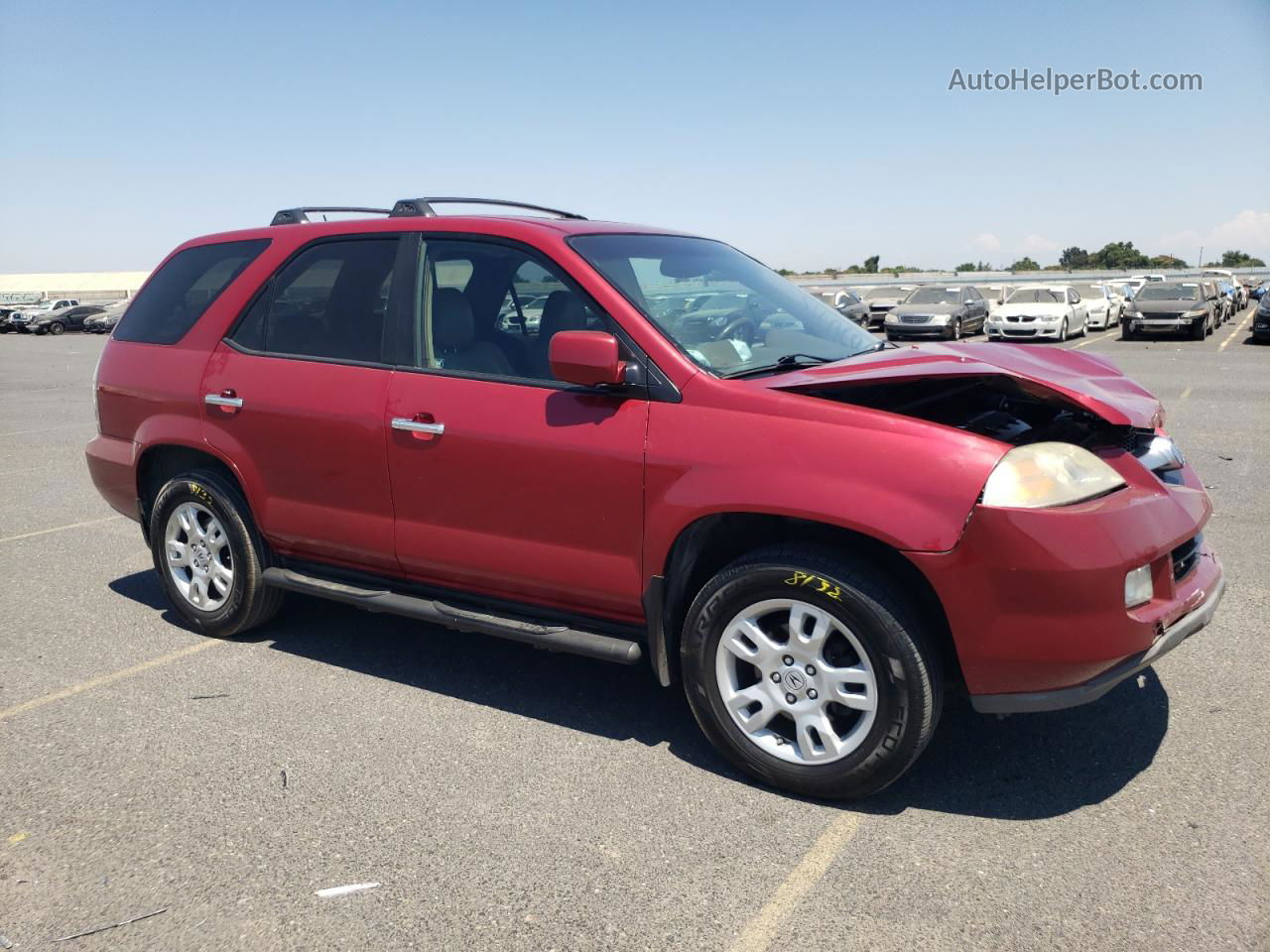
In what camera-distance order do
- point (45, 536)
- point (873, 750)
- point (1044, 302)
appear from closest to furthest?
point (873, 750)
point (45, 536)
point (1044, 302)

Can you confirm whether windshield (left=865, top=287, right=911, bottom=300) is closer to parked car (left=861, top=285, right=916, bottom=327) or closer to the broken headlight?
parked car (left=861, top=285, right=916, bottom=327)

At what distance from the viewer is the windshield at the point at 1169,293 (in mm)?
29625

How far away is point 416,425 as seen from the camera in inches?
165

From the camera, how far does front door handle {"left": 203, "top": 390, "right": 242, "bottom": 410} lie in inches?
189

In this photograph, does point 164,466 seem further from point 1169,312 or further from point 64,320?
point 64,320

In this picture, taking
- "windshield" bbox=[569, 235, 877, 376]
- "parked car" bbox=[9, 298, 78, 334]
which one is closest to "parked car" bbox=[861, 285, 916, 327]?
"windshield" bbox=[569, 235, 877, 376]

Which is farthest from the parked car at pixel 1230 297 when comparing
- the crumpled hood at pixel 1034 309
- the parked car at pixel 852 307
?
the parked car at pixel 852 307

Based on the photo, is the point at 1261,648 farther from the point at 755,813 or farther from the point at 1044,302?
the point at 1044,302

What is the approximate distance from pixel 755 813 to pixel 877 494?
1.11 metres

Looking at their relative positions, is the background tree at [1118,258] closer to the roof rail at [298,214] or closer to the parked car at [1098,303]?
the parked car at [1098,303]

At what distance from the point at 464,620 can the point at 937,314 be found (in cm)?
2619

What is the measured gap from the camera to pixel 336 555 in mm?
4680

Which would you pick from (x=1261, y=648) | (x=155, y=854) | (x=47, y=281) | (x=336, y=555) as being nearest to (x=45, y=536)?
(x=336, y=555)

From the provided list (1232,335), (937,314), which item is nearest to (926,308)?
(937,314)
